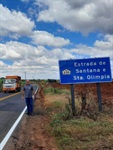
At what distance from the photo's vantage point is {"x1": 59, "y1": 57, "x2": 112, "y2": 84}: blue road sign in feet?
51.3

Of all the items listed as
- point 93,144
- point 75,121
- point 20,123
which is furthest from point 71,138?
point 20,123

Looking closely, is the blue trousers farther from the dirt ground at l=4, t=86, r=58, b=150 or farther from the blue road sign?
the dirt ground at l=4, t=86, r=58, b=150

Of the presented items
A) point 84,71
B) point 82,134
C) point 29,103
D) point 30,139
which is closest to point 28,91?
point 29,103

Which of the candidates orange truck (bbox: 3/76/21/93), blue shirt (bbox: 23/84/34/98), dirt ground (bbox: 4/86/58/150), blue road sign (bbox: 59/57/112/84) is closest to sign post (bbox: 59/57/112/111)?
blue road sign (bbox: 59/57/112/84)

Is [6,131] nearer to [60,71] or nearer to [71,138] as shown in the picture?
[71,138]

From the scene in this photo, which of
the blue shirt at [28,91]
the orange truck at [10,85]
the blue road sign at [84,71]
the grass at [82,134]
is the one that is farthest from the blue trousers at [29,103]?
the orange truck at [10,85]

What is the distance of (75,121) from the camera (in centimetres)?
1207

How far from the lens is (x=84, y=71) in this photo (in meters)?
15.7

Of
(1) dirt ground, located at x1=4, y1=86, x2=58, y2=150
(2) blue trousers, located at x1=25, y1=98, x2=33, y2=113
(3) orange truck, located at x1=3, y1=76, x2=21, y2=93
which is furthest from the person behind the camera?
(3) orange truck, located at x1=3, y1=76, x2=21, y2=93

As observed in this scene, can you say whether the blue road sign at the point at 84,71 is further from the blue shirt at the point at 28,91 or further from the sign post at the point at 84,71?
the blue shirt at the point at 28,91

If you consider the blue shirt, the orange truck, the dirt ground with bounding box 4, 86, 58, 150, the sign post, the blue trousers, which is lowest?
the dirt ground with bounding box 4, 86, 58, 150

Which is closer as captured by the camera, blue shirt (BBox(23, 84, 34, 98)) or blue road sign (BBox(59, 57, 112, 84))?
blue road sign (BBox(59, 57, 112, 84))

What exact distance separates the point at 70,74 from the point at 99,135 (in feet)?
20.8

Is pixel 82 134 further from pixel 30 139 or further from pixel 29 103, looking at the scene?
pixel 29 103
